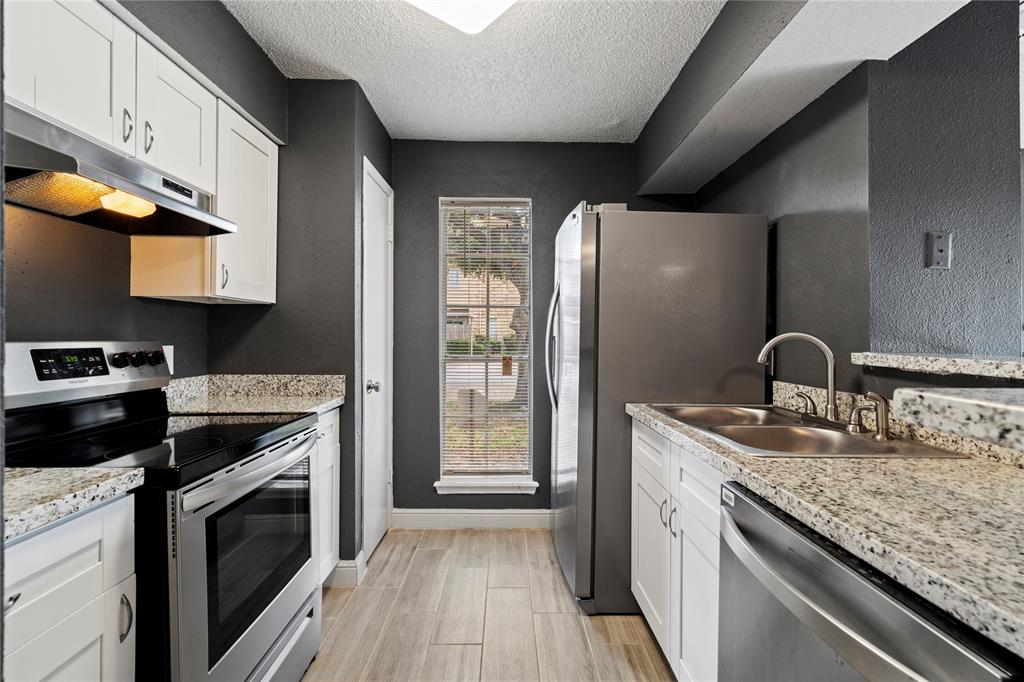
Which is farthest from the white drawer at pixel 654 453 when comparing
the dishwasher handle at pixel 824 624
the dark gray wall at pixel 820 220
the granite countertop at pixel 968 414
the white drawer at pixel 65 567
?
the white drawer at pixel 65 567

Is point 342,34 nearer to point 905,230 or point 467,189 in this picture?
point 467,189

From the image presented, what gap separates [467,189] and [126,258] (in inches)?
75.2

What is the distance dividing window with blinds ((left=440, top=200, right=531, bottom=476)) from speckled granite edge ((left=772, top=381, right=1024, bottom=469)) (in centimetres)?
160

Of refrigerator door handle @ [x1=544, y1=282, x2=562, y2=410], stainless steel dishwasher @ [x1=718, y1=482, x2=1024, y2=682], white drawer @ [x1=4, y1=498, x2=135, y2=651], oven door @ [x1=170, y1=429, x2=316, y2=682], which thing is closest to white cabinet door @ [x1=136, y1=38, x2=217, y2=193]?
oven door @ [x1=170, y1=429, x2=316, y2=682]

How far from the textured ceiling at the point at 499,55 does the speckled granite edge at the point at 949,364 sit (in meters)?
1.40

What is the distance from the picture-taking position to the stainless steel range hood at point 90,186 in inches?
44.5

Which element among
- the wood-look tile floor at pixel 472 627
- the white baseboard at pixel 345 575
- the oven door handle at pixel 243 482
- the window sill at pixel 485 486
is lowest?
the wood-look tile floor at pixel 472 627

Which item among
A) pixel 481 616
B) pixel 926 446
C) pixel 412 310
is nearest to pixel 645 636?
pixel 481 616

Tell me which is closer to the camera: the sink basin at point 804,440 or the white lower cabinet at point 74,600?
the white lower cabinet at point 74,600

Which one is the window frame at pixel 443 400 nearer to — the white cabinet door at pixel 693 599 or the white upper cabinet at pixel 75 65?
the white cabinet door at pixel 693 599

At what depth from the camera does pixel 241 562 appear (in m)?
1.49

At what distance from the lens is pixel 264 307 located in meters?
2.61

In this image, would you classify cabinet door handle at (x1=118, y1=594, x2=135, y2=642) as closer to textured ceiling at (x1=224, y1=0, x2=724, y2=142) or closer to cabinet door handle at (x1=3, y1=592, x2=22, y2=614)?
cabinet door handle at (x1=3, y1=592, x2=22, y2=614)

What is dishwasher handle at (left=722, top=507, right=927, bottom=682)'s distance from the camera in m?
0.77
